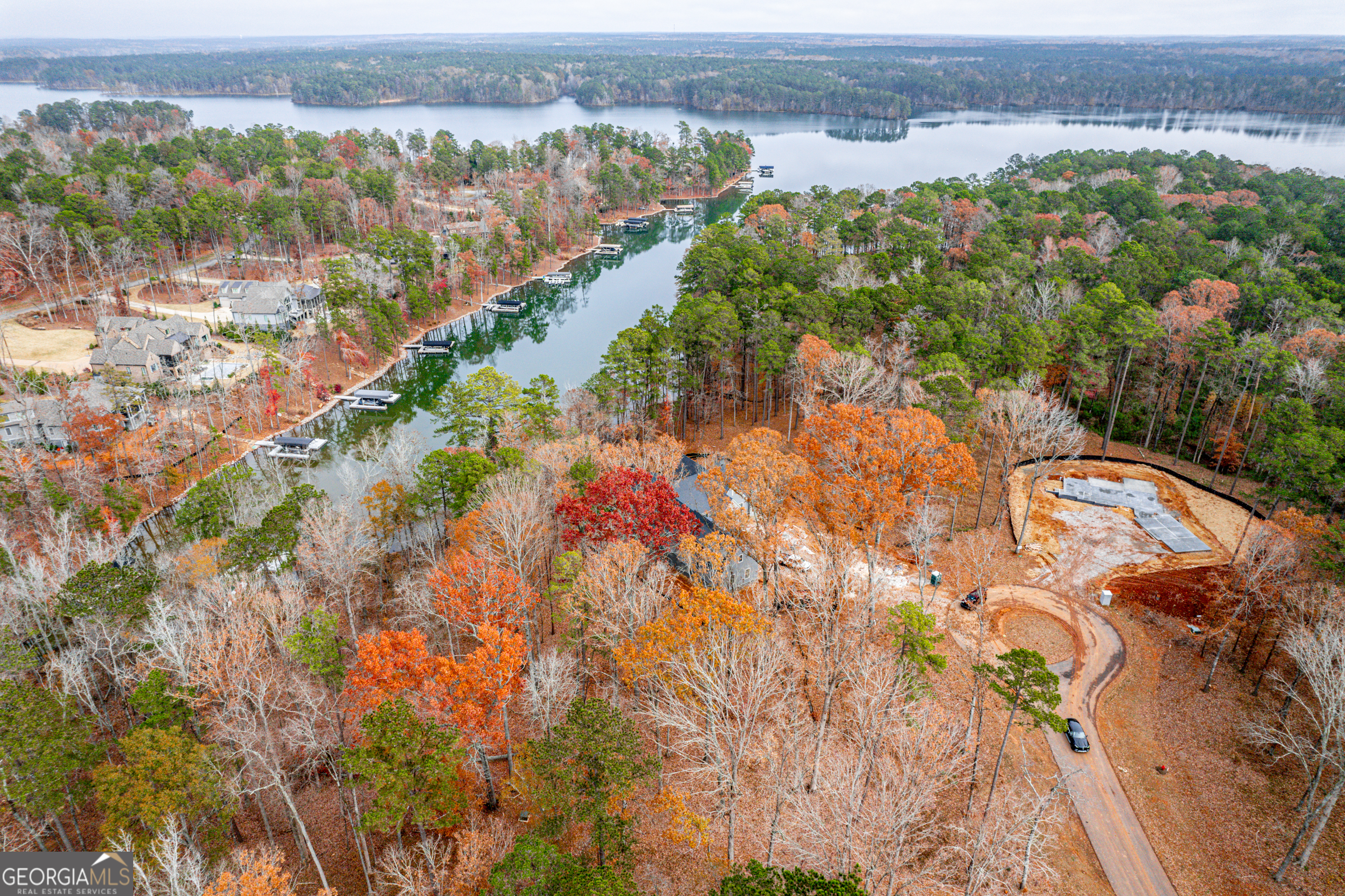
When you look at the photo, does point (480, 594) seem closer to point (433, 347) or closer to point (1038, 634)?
point (1038, 634)

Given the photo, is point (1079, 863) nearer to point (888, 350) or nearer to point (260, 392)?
point (888, 350)

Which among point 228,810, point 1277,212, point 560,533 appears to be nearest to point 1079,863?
point 560,533

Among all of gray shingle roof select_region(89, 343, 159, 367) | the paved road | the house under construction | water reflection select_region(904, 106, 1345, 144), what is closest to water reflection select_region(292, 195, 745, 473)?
gray shingle roof select_region(89, 343, 159, 367)

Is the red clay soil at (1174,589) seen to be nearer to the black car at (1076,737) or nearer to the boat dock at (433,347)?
the black car at (1076,737)

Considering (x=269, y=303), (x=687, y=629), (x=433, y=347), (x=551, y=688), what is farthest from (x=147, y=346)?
(x=687, y=629)

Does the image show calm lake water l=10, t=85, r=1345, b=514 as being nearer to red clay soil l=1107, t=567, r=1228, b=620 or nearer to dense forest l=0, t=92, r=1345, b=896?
dense forest l=0, t=92, r=1345, b=896

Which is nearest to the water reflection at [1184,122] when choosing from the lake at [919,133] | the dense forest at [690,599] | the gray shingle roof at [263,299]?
the lake at [919,133]
